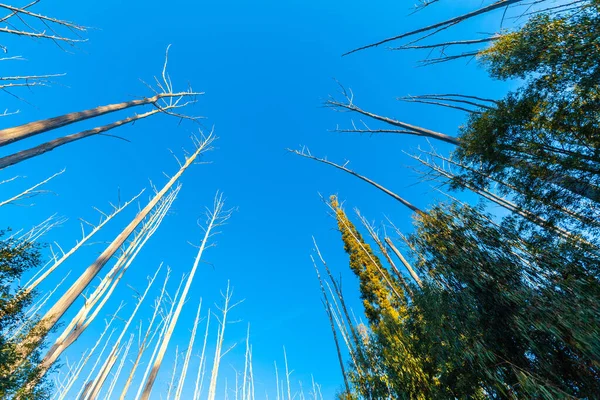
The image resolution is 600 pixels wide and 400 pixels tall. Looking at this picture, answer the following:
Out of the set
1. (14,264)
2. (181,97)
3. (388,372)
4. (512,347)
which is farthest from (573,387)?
(181,97)

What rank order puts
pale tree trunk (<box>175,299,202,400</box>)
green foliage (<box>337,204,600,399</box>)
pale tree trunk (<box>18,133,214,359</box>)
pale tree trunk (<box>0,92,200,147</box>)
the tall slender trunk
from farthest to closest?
1. pale tree trunk (<box>175,299,202,400</box>)
2. pale tree trunk (<box>18,133,214,359</box>)
3. the tall slender trunk
4. pale tree trunk (<box>0,92,200,147</box>)
5. green foliage (<box>337,204,600,399</box>)

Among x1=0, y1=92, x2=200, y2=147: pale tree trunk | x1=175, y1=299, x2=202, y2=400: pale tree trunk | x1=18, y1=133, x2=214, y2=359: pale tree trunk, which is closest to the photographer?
x1=0, y1=92, x2=200, y2=147: pale tree trunk

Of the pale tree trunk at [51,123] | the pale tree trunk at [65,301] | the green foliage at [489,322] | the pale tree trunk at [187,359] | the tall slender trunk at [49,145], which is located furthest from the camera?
the pale tree trunk at [187,359]

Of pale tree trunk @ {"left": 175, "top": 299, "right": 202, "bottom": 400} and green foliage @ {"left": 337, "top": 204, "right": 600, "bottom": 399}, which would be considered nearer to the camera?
green foliage @ {"left": 337, "top": 204, "right": 600, "bottom": 399}

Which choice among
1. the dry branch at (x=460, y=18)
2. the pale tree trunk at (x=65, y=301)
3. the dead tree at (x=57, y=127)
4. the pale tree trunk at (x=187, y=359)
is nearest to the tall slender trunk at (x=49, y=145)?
the dead tree at (x=57, y=127)

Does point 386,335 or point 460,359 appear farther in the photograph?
point 386,335

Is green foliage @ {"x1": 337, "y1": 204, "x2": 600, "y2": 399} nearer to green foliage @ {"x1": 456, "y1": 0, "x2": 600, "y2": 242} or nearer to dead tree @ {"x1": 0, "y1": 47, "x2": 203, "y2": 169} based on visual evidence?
green foliage @ {"x1": 456, "y1": 0, "x2": 600, "y2": 242}

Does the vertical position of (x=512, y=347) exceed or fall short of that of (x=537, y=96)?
it falls short

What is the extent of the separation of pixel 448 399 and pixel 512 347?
56.4 inches

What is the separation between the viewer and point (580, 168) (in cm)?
316

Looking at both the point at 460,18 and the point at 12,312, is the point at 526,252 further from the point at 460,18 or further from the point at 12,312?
the point at 12,312

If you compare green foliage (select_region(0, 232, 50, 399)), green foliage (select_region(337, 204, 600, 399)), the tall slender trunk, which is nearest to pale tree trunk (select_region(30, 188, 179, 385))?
green foliage (select_region(0, 232, 50, 399))

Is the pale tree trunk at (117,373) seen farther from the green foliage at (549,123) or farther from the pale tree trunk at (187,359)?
the green foliage at (549,123)

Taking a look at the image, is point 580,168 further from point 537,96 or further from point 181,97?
point 181,97
